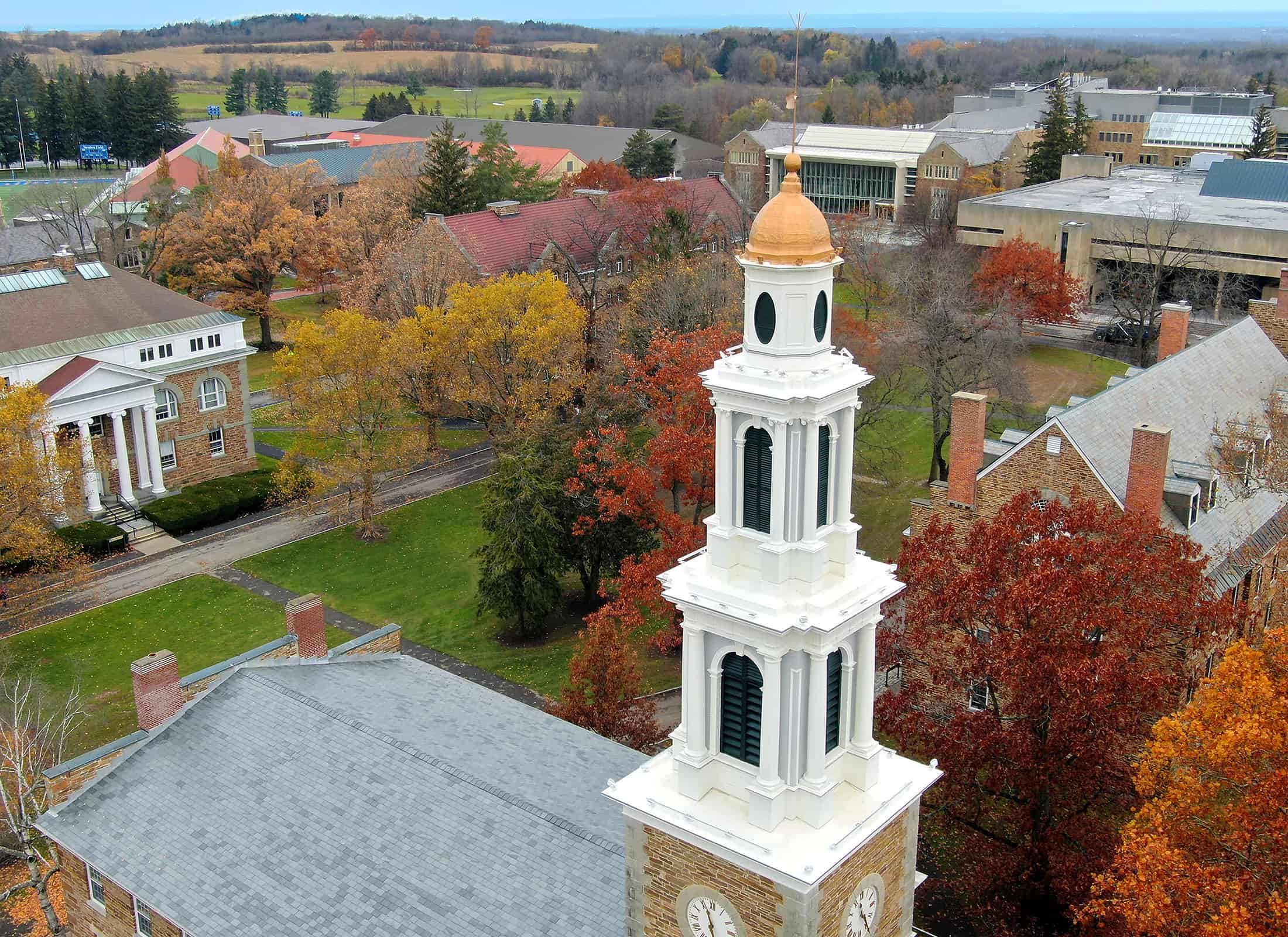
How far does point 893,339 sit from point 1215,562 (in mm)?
23069

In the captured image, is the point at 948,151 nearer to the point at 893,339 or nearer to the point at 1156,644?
the point at 893,339

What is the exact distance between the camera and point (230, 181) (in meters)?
85.9

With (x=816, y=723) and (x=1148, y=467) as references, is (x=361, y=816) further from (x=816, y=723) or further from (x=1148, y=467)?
(x=1148, y=467)

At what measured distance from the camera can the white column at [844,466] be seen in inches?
743

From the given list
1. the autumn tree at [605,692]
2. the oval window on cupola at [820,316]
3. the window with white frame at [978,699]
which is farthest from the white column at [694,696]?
the window with white frame at [978,699]

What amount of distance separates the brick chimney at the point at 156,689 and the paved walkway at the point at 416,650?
37.6 feet

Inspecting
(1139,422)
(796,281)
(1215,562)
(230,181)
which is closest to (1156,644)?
(1215,562)

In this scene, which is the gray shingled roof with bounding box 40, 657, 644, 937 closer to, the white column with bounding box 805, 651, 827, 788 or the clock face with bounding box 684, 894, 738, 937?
the clock face with bounding box 684, 894, 738, 937

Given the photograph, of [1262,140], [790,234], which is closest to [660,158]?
[1262,140]

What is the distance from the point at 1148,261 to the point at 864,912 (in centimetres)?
6520

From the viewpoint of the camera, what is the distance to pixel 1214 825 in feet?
75.6

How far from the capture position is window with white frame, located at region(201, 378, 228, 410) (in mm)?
60125

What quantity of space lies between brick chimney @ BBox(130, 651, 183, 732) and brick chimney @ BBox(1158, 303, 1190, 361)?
119 ft

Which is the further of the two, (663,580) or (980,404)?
(980,404)
